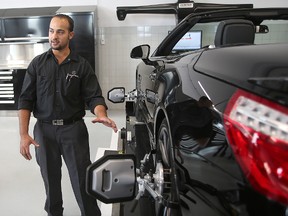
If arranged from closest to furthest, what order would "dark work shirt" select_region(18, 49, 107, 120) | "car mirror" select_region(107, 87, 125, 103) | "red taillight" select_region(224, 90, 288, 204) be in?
1. "red taillight" select_region(224, 90, 288, 204)
2. "dark work shirt" select_region(18, 49, 107, 120)
3. "car mirror" select_region(107, 87, 125, 103)

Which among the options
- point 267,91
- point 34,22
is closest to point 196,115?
point 267,91

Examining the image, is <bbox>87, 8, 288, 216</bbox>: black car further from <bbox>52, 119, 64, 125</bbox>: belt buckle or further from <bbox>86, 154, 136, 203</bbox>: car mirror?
<bbox>52, 119, 64, 125</bbox>: belt buckle

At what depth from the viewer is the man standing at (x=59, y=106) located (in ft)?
6.05

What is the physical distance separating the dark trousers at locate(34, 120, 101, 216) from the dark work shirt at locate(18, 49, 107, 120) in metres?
0.10

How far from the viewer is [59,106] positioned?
1849 mm

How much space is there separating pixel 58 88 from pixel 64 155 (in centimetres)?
47

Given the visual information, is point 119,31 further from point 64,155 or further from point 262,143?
point 262,143

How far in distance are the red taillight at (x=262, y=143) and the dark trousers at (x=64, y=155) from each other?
1.46 m

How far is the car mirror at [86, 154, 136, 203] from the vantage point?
0.82 metres

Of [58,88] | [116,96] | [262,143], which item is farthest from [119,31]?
[262,143]

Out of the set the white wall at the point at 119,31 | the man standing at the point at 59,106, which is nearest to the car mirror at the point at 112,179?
the man standing at the point at 59,106

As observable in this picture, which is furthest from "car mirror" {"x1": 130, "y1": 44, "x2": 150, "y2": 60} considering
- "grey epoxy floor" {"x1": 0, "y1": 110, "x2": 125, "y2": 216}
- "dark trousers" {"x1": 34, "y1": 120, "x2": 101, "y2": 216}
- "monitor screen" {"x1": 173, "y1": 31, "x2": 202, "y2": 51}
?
"monitor screen" {"x1": 173, "y1": 31, "x2": 202, "y2": 51}

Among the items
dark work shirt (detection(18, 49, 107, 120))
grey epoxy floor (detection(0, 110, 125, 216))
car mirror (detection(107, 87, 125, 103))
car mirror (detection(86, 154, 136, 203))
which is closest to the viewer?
car mirror (detection(86, 154, 136, 203))

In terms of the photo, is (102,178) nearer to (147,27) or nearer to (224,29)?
(224,29)
